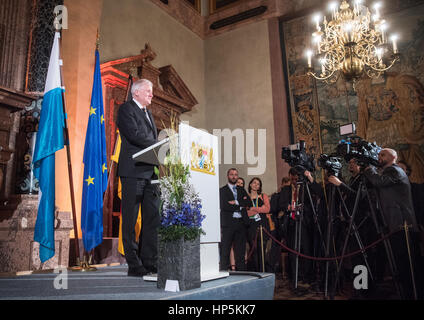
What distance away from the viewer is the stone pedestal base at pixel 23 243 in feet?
12.1

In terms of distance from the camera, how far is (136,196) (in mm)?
2586

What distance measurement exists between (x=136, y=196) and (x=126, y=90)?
3809mm

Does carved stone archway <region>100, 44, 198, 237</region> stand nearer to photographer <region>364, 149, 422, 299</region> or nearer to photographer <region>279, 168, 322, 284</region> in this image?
photographer <region>279, 168, 322, 284</region>

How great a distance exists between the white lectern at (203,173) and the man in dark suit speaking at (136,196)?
0.57 feet

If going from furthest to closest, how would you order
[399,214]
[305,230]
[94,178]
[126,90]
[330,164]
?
[126,90] → [305,230] → [94,178] → [330,164] → [399,214]

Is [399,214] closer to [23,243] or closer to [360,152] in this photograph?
[360,152]

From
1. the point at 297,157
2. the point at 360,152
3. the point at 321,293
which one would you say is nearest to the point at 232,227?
the point at 297,157

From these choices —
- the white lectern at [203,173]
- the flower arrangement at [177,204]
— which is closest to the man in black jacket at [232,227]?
the white lectern at [203,173]

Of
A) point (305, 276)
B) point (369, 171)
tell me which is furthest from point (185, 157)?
point (305, 276)

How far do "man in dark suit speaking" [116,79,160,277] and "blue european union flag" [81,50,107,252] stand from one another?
1.52 m

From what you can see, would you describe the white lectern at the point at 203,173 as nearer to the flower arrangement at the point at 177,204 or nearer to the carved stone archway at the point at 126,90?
the flower arrangement at the point at 177,204
